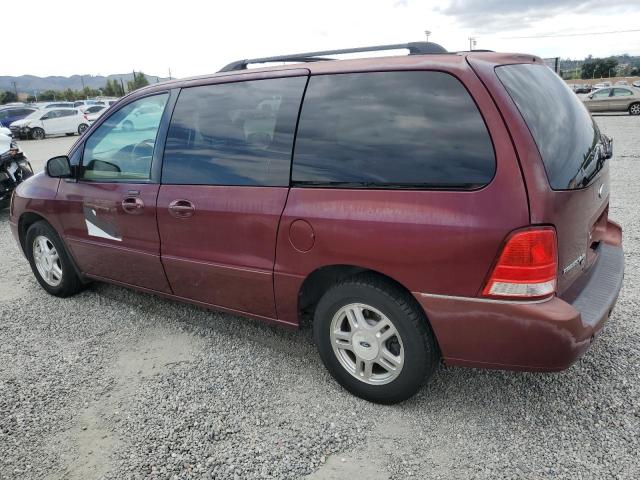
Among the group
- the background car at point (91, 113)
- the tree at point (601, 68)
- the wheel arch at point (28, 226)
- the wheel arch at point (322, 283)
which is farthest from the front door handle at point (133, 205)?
the tree at point (601, 68)

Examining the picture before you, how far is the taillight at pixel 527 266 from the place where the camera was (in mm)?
2070

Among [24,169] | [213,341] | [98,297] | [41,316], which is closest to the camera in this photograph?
[213,341]

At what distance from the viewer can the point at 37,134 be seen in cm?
2408

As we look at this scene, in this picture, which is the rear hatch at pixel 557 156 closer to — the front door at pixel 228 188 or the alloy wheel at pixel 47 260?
the front door at pixel 228 188

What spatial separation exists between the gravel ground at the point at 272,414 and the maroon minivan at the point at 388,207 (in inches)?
11.5

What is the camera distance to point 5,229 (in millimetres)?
7238

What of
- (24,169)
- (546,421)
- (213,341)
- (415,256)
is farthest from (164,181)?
(24,169)

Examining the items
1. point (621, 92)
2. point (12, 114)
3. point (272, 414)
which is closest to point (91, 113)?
point (12, 114)

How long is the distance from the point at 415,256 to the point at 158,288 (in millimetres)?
2055

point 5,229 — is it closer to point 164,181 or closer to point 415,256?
point 164,181

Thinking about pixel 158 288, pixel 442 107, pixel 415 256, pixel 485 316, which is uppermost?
pixel 442 107

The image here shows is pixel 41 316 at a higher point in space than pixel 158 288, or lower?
lower

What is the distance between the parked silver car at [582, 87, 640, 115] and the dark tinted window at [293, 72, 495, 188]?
23986mm

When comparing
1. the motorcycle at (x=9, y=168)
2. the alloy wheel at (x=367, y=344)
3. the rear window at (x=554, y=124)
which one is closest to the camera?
the rear window at (x=554, y=124)
